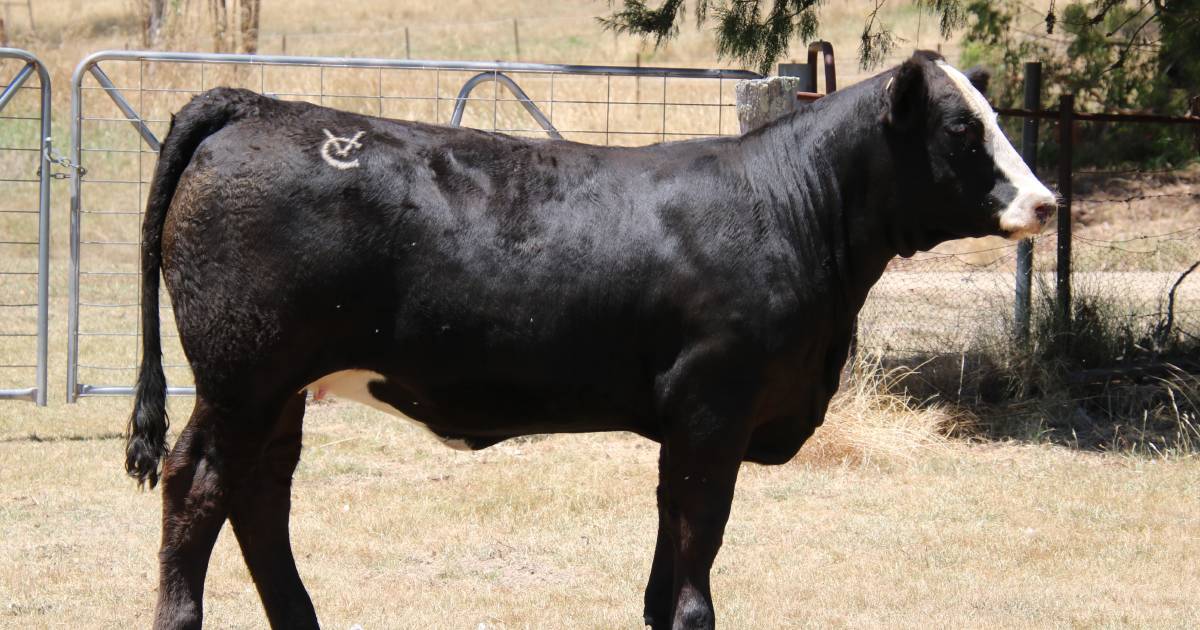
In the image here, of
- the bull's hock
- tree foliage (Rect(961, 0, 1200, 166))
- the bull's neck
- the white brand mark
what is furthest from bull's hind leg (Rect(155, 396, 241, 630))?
tree foliage (Rect(961, 0, 1200, 166))

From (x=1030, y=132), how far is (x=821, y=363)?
16.3 ft

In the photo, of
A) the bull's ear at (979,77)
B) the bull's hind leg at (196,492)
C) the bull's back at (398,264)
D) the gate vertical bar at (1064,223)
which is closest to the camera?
the bull's back at (398,264)

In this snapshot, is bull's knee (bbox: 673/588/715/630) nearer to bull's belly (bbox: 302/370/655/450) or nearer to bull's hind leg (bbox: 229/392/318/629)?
bull's belly (bbox: 302/370/655/450)

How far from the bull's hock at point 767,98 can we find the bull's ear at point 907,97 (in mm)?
3329

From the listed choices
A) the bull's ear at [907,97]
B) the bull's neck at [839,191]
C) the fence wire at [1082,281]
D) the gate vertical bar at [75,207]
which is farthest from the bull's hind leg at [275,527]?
the gate vertical bar at [75,207]

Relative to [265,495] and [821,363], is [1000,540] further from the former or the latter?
[265,495]

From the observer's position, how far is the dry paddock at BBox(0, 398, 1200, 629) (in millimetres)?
5426

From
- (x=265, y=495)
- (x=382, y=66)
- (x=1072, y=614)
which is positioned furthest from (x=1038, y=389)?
(x=265, y=495)

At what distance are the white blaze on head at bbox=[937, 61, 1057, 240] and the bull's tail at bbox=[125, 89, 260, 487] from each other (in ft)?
7.62

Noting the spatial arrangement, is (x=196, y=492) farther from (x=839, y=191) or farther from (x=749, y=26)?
(x=749, y=26)

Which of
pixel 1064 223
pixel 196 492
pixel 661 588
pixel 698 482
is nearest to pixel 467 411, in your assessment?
pixel 698 482

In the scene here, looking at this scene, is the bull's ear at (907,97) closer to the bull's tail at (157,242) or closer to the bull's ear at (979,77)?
the bull's ear at (979,77)

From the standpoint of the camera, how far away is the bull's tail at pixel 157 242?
414 cm

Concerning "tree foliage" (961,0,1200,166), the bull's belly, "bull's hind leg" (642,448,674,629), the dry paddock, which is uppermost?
"tree foliage" (961,0,1200,166)
